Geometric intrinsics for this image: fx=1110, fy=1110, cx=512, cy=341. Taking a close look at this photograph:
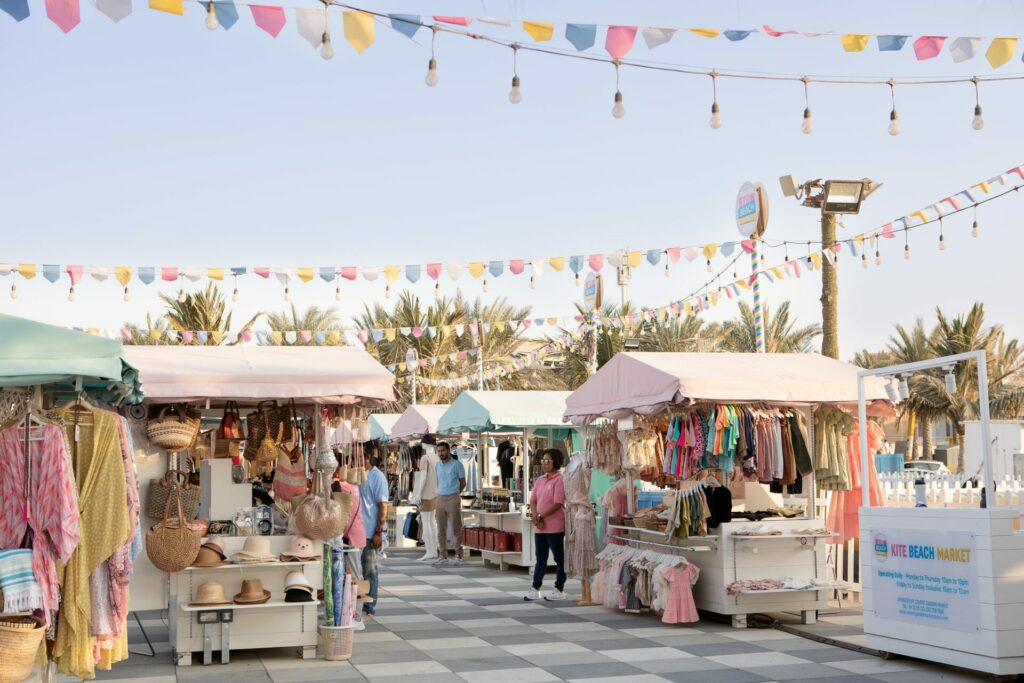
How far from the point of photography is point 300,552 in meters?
9.20

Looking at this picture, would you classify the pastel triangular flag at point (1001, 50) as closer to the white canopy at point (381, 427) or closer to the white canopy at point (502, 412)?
the white canopy at point (502, 412)

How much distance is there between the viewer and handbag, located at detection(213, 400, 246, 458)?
1034cm

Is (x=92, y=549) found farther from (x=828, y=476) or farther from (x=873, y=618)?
(x=828, y=476)

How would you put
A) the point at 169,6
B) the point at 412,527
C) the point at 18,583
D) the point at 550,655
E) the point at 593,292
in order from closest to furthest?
the point at 18,583 → the point at 169,6 → the point at 550,655 → the point at 412,527 → the point at 593,292

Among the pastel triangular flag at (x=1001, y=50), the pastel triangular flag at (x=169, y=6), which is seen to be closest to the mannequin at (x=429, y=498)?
the pastel triangular flag at (x=1001, y=50)

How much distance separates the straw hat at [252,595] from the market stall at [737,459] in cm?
405

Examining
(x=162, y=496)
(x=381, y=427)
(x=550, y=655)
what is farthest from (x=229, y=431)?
(x=381, y=427)

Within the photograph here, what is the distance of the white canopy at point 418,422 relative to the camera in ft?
67.7

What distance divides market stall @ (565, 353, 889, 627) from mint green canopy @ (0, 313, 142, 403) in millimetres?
5850

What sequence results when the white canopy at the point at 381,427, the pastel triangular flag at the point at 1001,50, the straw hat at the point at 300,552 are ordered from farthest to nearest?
the white canopy at the point at 381,427 → the straw hat at the point at 300,552 → the pastel triangular flag at the point at 1001,50

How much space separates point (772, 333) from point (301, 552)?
2399cm

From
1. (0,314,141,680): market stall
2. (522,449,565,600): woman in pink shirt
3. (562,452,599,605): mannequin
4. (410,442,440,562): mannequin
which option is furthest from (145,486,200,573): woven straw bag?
(410,442,440,562): mannequin

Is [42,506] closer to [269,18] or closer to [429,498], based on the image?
[269,18]

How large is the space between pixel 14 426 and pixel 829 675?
226 inches
